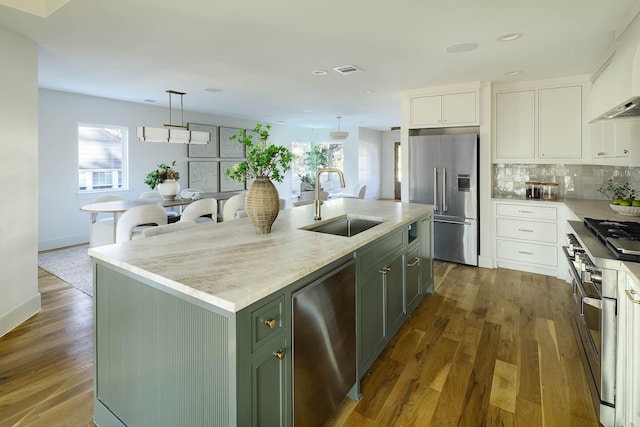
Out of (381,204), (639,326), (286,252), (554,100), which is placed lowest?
(639,326)

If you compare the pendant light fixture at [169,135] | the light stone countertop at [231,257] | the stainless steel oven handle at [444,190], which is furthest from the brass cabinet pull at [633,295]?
the pendant light fixture at [169,135]

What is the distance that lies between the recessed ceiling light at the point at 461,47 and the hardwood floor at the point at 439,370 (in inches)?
95.0

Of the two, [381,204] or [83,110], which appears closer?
[381,204]

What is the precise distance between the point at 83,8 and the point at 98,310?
7.06 ft

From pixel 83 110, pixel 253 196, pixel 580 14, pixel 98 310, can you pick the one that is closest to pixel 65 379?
pixel 98 310

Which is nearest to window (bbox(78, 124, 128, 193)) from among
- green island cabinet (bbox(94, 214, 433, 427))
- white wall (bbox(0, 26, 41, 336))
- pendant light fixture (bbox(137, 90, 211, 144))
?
pendant light fixture (bbox(137, 90, 211, 144))

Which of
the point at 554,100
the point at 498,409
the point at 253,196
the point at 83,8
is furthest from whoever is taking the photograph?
the point at 554,100

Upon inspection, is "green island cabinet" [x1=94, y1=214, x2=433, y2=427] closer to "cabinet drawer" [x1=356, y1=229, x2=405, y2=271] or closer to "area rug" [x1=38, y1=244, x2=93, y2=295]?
"cabinet drawer" [x1=356, y1=229, x2=405, y2=271]

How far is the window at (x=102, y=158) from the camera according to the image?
5.83 meters

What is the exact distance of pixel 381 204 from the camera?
11.9ft

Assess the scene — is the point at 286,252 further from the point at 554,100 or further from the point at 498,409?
the point at 554,100

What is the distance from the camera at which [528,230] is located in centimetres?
432

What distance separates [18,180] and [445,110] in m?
4.72

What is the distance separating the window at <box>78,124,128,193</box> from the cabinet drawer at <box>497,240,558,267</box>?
20.8 ft
